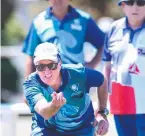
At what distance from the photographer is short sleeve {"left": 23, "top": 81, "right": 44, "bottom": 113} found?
4.48m

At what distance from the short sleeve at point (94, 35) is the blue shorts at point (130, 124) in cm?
Result: 107

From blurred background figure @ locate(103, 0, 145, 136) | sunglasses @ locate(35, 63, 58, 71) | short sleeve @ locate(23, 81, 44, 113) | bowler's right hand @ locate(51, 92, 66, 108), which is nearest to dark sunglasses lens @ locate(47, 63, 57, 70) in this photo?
sunglasses @ locate(35, 63, 58, 71)

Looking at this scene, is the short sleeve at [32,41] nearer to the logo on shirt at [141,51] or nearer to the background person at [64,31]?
the background person at [64,31]

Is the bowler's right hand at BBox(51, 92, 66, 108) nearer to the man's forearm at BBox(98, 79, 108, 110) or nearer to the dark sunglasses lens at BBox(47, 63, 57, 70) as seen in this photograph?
the dark sunglasses lens at BBox(47, 63, 57, 70)

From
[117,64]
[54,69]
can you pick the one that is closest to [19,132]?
[117,64]

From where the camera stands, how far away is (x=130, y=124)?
16.9 feet

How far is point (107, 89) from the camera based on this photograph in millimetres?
4957

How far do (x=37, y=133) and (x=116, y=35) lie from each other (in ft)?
3.39

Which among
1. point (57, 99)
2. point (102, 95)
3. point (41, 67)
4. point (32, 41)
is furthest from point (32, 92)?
point (32, 41)

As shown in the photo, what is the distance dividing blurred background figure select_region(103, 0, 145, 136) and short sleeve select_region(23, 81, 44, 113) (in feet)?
2.69

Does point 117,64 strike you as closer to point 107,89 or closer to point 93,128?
point 107,89

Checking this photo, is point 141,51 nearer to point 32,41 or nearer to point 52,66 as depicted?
point 52,66

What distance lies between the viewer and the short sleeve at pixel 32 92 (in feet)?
14.7

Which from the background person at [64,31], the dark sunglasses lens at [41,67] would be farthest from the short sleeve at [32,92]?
the background person at [64,31]
